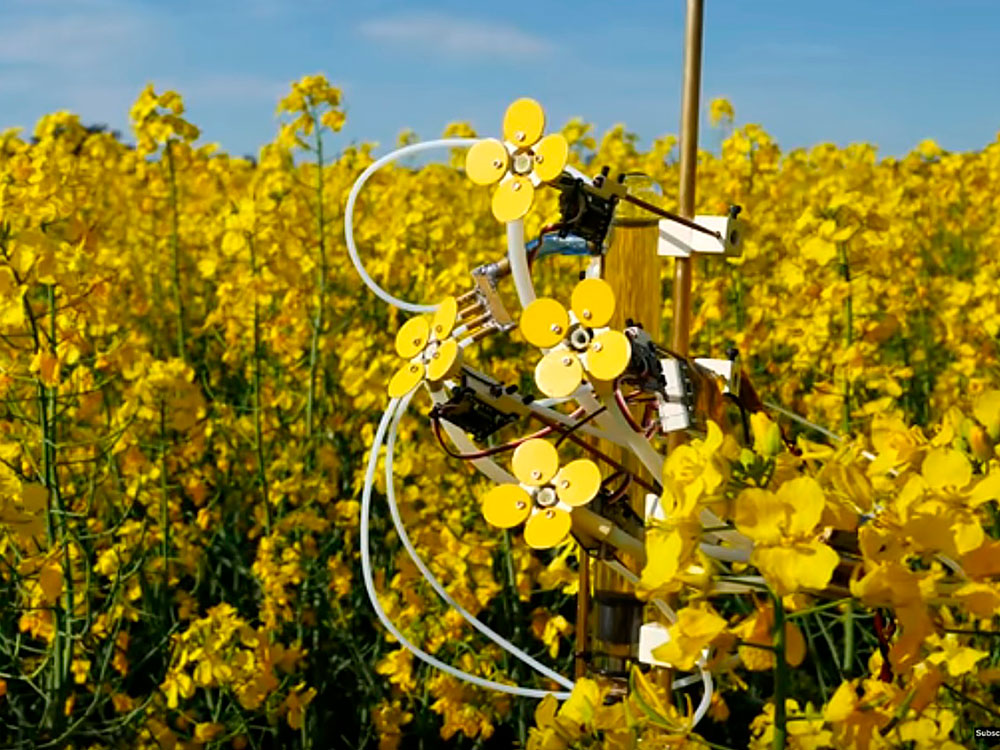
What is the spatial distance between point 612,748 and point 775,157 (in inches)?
129

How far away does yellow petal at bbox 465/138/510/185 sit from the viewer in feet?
3.59

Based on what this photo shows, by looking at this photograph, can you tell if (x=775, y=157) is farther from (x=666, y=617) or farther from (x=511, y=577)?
(x=666, y=617)

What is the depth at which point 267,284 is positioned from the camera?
11.1 ft

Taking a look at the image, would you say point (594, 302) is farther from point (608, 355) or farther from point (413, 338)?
point (413, 338)

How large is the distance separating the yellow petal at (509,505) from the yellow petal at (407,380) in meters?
0.13

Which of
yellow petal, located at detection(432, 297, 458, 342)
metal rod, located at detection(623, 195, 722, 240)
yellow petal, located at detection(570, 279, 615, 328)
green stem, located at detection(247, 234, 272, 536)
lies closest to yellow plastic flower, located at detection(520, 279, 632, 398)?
yellow petal, located at detection(570, 279, 615, 328)

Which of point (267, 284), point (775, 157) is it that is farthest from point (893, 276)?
point (267, 284)

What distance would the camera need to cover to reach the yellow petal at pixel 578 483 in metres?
0.98

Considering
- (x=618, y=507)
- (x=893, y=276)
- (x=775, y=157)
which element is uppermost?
(x=775, y=157)

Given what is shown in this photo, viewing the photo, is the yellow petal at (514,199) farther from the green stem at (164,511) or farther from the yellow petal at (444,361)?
the green stem at (164,511)

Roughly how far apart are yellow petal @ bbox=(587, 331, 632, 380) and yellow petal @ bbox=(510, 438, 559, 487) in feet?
0.23

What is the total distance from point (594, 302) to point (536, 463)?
13 cm

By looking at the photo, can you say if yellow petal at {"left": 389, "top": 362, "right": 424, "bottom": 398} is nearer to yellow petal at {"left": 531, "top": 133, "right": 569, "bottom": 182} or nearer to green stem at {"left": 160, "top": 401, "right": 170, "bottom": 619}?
yellow petal at {"left": 531, "top": 133, "right": 569, "bottom": 182}

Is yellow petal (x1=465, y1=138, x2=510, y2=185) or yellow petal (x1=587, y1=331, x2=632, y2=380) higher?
yellow petal (x1=465, y1=138, x2=510, y2=185)
